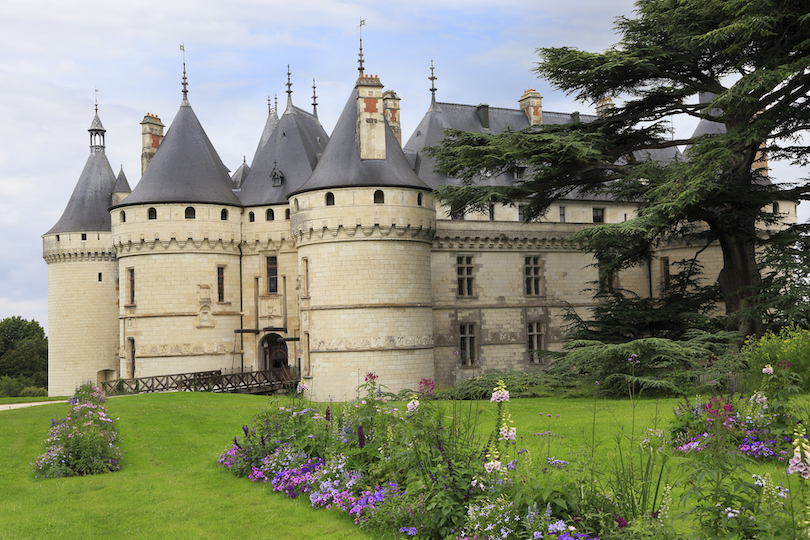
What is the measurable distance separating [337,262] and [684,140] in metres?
12.1

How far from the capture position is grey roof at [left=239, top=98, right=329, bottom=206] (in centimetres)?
2977

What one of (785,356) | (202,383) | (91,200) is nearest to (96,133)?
(91,200)

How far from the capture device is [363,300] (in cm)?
2345

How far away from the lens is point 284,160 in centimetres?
3062

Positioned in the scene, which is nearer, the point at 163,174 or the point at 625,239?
the point at 625,239

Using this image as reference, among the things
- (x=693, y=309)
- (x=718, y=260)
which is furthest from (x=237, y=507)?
(x=718, y=260)

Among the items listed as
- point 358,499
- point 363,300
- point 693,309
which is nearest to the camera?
point 358,499

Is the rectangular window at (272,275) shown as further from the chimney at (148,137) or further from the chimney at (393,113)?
the chimney at (148,137)

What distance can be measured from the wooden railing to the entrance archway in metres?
1.31

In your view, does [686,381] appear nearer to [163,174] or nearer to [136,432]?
[136,432]

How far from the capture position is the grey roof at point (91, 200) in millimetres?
35594

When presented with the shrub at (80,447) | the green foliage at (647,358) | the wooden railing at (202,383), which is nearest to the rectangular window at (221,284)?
the wooden railing at (202,383)

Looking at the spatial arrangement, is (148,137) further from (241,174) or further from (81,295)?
(81,295)

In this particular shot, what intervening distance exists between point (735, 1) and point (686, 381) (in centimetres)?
1018
